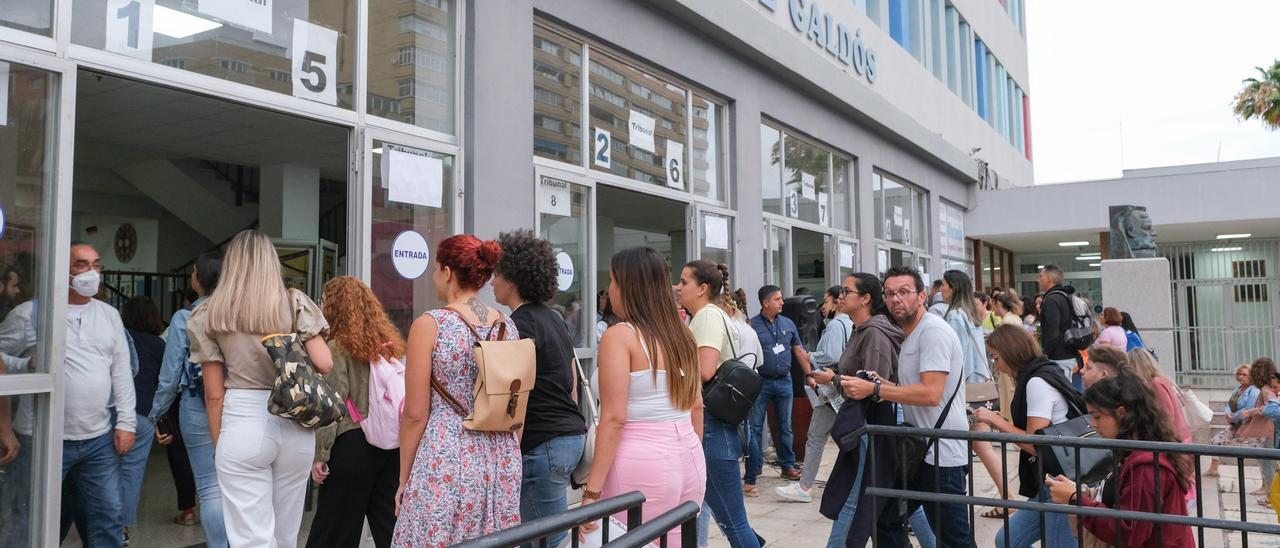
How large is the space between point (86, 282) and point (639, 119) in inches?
200

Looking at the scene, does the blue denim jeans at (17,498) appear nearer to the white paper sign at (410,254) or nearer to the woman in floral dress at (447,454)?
the woman in floral dress at (447,454)

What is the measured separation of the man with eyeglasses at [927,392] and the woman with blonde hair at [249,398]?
2.56 meters

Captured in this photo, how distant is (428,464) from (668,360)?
99 centimetres

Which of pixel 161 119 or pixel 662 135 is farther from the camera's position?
pixel 161 119

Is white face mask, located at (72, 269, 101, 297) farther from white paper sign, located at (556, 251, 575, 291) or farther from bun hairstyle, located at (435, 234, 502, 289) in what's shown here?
white paper sign, located at (556, 251, 575, 291)

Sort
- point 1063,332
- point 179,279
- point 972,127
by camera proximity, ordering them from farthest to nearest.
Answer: point 972,127
point 179,279
point 1063,332

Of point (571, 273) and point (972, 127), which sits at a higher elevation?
point (972, 127)

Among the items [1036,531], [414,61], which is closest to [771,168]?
[414,61]

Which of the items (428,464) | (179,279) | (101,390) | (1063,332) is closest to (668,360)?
(428,464)

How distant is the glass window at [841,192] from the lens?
12.4 m

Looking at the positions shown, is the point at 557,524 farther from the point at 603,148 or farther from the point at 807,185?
the point at 807,185

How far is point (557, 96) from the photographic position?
7.18 m

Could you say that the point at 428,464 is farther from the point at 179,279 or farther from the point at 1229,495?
the point at 179,279

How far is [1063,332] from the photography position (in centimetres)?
844
